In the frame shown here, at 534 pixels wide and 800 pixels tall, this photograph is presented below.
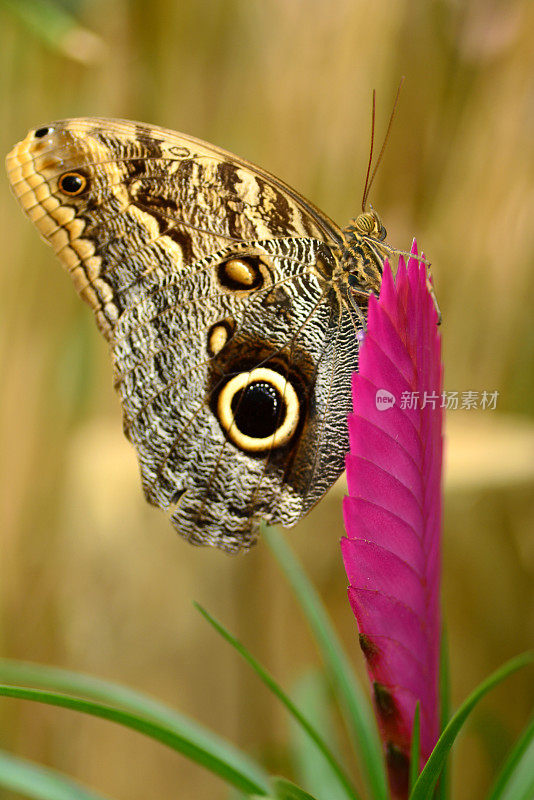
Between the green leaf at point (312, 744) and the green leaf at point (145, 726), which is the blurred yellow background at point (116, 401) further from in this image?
the green leaf at point (145, 726)

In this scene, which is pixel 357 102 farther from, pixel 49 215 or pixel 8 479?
pixel 8 479

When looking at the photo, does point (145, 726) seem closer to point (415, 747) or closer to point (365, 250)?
point (415, 747)

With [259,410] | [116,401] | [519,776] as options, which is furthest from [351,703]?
[116,401]

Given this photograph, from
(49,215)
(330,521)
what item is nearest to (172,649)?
(330,521)

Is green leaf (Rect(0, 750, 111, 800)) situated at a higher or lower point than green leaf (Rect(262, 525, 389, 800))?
lower

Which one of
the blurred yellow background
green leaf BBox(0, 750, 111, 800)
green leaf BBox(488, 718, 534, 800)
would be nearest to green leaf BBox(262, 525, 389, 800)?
green leaf BBox(488, 718, 534, 800)

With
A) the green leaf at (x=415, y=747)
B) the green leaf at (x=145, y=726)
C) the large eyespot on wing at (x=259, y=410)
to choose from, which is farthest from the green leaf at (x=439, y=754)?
the large eyespot on wing at (x=259, y=410)

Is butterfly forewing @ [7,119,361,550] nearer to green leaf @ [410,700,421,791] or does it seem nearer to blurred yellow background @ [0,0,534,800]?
green leaf @ [410,700,421,791]
